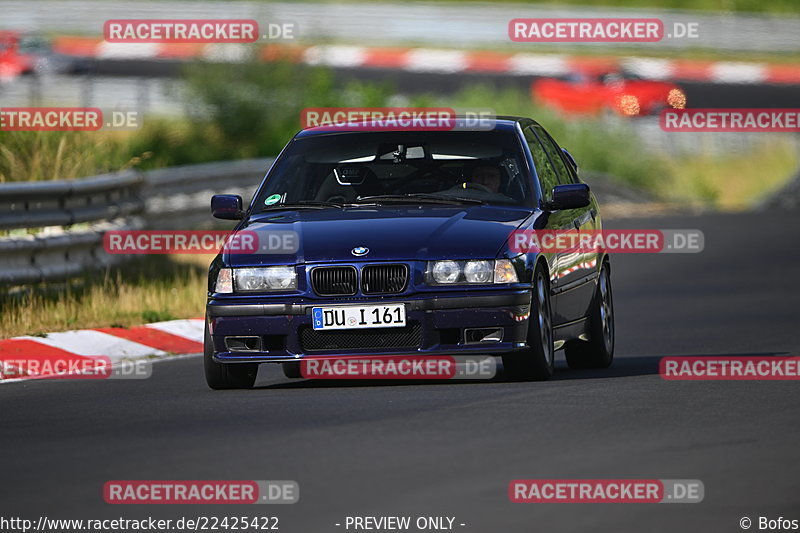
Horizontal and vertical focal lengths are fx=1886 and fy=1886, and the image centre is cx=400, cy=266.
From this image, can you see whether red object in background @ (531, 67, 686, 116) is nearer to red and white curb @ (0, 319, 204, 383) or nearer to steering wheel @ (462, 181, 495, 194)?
red and white curb @ (0, 319, 204, 383)

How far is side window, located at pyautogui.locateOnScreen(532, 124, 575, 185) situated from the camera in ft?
42.1

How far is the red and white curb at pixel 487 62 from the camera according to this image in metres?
47.7


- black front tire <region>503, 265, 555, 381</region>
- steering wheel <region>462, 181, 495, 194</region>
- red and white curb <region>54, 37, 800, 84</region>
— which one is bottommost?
red and white curb <region>54, 37, 800, 84</region>

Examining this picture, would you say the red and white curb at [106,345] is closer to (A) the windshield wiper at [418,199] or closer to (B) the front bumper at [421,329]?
(B) the front bumper at [421,329]

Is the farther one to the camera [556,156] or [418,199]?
[556,156]

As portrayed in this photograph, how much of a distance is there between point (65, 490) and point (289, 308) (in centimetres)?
324

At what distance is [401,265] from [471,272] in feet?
1.27

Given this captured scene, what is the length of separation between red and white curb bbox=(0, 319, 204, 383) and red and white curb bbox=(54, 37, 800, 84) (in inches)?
1283

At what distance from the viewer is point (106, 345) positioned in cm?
1327

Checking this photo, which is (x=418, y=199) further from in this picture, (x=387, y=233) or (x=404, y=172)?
(x=387, y=233)

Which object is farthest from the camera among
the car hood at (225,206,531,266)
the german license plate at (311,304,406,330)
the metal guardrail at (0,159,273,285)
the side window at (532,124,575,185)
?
the metal guardrail at (0,159,273,285)

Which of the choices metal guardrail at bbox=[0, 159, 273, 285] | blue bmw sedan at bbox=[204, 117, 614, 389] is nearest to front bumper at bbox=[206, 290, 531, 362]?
blue bmw sedan at bbox=[204, 117, 614, 389]

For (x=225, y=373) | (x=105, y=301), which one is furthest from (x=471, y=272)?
(x=105, y=301)

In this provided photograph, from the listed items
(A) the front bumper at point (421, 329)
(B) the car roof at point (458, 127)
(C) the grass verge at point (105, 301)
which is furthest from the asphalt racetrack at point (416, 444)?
(C) the grass verge at point (105, 301)
